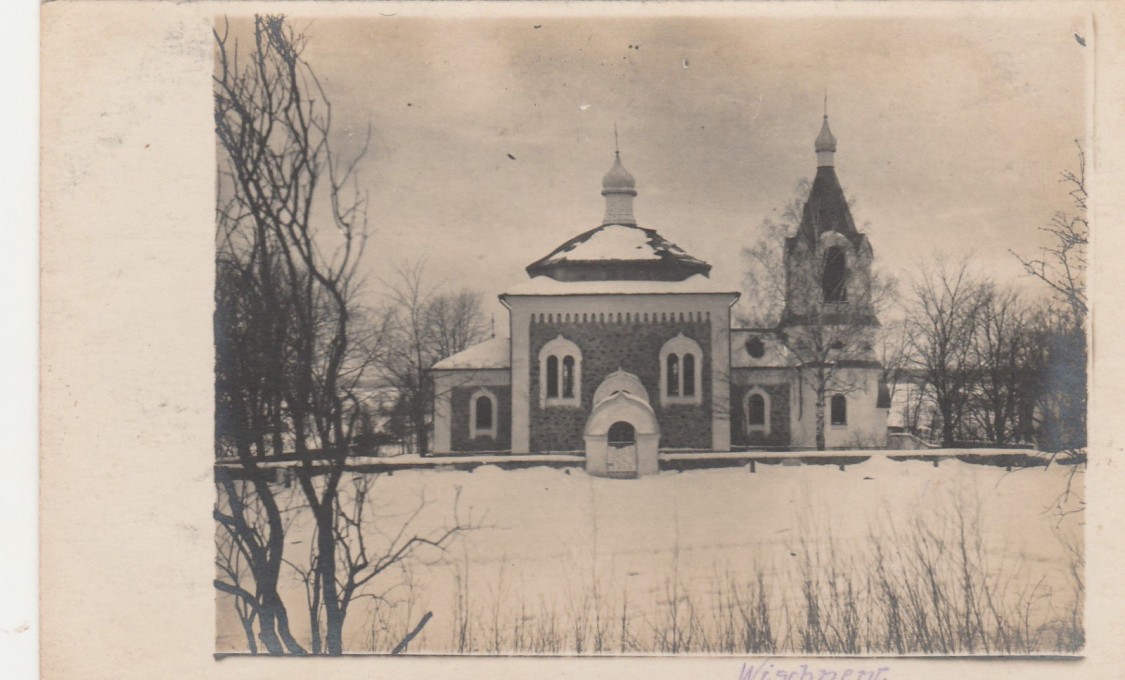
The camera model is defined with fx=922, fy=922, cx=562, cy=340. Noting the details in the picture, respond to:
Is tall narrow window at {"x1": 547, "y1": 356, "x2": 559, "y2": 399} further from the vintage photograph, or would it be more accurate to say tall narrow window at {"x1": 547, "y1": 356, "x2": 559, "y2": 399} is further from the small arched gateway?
the vintage photograph

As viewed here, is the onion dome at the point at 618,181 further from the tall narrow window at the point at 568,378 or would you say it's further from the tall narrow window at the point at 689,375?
the tall narrow window at the point at 689,375

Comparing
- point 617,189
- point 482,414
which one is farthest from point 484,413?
point 617,189

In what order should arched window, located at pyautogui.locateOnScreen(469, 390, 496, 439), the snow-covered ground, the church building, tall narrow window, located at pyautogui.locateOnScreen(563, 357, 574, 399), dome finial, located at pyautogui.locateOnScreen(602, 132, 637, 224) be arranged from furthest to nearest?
tall narrow window, located at pyautogui.locateOnScreen(563, 357, 574, 399), arched window, located at pyautogui.locateOnScreen(469, 390, 496, 439), the church building, dome finial, located at pyautogui.locateOnScreen(602, 132, 637, 224), the snow-covered ground

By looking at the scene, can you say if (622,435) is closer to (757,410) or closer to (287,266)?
(757,410)

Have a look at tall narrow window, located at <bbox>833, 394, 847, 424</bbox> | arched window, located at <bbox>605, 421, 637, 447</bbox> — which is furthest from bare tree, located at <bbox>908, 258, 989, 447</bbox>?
arched window, located at <bbox>605, 421, 637, 447</bbox>

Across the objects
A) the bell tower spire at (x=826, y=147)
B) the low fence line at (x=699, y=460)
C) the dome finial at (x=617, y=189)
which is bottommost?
the low fence line at (x=699, y=460)

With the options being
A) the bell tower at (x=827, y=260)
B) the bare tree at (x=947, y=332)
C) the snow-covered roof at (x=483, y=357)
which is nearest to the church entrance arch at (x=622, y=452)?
the snow-covered roof at (x=483, y=357)

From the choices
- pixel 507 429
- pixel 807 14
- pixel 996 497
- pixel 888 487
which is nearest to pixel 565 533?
pixel 507 429
